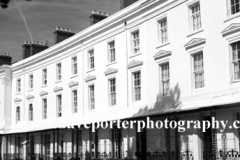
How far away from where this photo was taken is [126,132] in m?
25.8

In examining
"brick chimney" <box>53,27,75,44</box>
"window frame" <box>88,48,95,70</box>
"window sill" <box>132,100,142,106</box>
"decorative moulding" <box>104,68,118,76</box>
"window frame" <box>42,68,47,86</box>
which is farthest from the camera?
"brick chimney" <box>53,27,75,44</box>

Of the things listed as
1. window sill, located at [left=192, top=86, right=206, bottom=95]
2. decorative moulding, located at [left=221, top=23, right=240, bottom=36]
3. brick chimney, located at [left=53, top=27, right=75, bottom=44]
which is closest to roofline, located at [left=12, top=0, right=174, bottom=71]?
brick chimney, located at [left=53, top=27, right=75, bottom=44]

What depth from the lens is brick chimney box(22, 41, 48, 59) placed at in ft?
131

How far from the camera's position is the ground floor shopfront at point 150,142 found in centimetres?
1925

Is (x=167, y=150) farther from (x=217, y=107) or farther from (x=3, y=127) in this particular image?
(x=3, y=127)

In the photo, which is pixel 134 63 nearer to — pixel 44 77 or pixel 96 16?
pixel 96 16

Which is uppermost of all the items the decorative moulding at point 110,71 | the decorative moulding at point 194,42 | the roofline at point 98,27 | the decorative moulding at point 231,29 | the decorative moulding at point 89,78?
the roofline at point 98,27

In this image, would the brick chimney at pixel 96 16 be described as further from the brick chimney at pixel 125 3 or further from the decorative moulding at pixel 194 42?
the decorative moulding at pixel 194 42

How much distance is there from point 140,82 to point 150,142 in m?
3.51

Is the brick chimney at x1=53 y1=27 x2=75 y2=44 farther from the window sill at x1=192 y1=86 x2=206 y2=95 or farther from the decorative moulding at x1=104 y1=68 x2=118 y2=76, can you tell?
the window sill at x1=192 y1=86 x2=206 y2=95

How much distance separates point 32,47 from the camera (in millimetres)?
40000

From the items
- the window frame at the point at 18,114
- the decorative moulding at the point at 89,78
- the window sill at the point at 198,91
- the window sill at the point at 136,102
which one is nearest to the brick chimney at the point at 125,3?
the decorative moulding at the point at 89,78

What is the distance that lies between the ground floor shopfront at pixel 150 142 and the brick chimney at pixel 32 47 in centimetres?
823

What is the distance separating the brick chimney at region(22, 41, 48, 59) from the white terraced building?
7.54 feet
